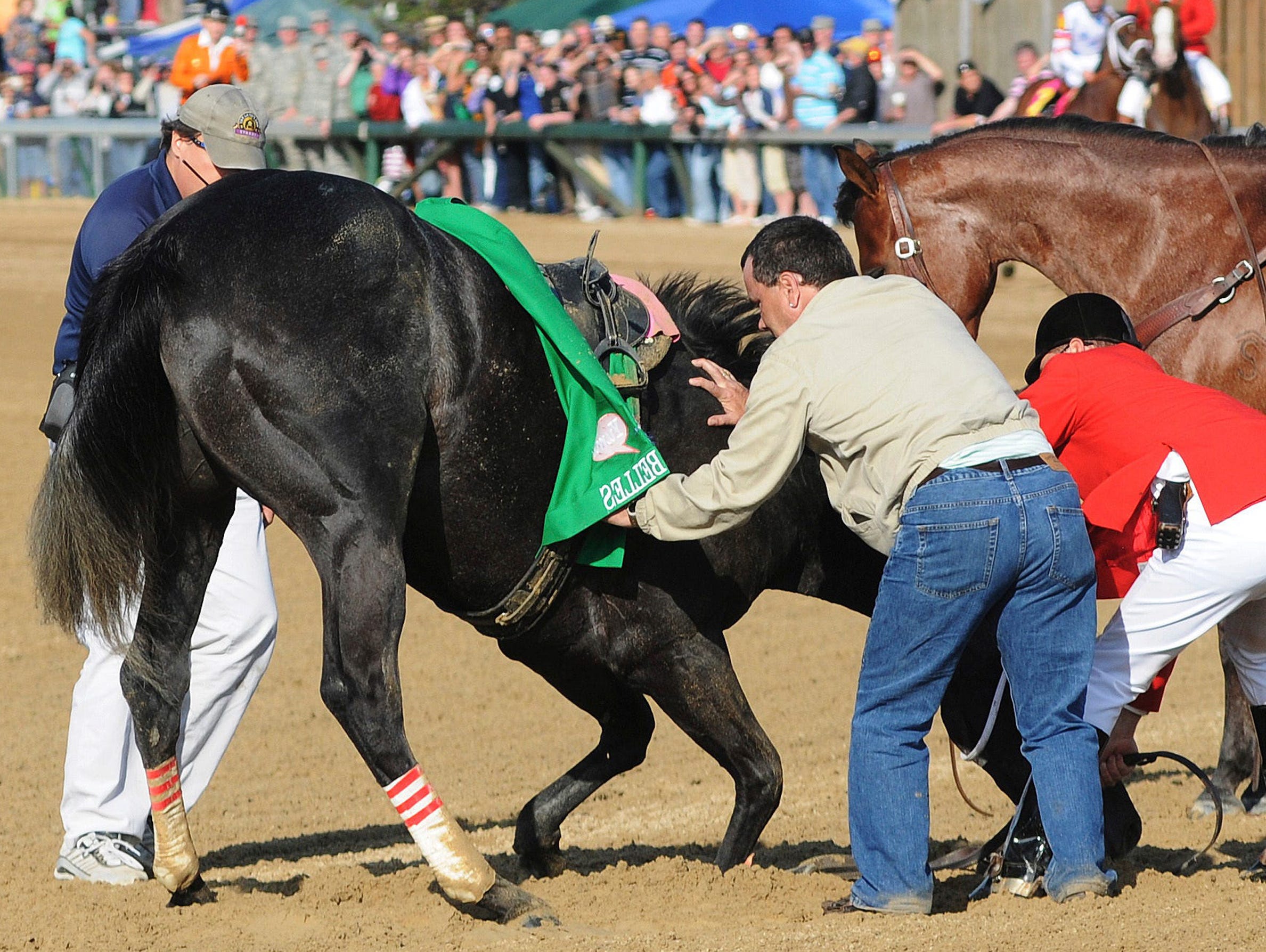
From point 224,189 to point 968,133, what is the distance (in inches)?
95.5

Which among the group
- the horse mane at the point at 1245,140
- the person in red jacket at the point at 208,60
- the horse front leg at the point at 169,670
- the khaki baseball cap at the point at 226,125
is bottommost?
the horse front leg at the point at 169,670

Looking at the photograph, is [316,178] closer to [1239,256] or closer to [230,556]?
[230,556]

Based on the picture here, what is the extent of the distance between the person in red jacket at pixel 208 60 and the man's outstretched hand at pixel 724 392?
13.8m

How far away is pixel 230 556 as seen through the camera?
485cm

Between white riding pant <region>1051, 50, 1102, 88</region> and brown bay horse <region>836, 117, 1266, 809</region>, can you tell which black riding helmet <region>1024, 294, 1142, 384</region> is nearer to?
brown bay horse <region>836, 117, 1266, 809</region>

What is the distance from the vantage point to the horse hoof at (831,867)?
183 inches

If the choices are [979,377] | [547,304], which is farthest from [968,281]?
[547,304]

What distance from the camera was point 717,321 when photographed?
186 inches

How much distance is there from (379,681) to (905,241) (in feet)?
7.13

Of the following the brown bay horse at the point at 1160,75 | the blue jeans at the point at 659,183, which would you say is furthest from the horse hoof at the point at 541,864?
the blue jeans at the point at 659,183

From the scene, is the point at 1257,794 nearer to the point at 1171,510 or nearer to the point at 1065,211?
the point at 1171,510

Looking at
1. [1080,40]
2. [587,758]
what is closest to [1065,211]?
[587,758]

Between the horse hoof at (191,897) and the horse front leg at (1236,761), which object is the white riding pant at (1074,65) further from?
the horse hoof at (191,897)

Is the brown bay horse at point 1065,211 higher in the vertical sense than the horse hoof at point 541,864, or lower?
higher
